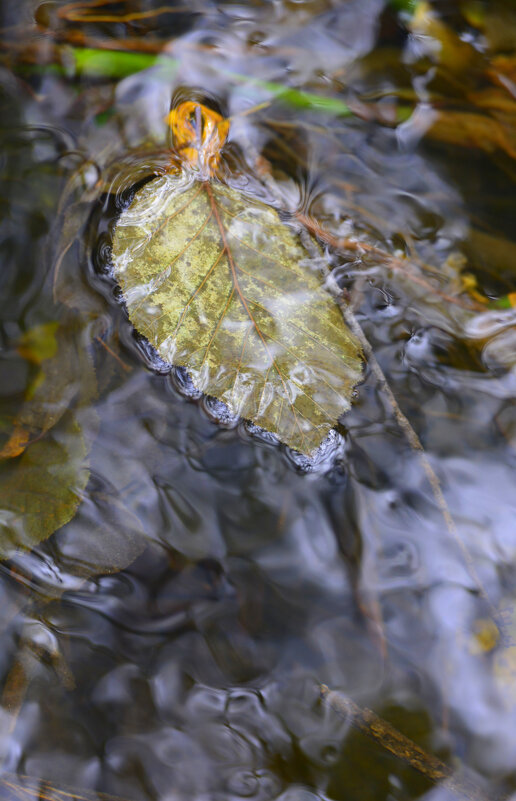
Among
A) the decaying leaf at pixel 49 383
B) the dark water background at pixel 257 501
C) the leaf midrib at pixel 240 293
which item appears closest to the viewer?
the leaf midrib at pixel 240 293

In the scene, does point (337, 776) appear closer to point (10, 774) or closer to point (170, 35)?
point (10, 774)

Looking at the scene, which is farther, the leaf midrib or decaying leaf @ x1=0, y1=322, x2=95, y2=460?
decaying leaf @ x1=0, y1=322, x2=95, y2=460

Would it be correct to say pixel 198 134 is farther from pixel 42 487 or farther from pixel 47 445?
pixel 42 487

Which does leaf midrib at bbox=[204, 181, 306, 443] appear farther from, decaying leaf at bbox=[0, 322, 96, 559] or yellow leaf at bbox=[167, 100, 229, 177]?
decaying leaf at bbox=[0, 322, 96, 559]

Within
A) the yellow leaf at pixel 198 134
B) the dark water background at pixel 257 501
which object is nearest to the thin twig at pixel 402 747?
the dark water background at pixel 257 501

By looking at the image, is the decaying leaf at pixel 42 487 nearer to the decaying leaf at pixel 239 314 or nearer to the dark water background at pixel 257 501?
the dark water background at pixel 257 501

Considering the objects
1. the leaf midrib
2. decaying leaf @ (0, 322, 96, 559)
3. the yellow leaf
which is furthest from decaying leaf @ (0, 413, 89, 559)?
the yellow leaf

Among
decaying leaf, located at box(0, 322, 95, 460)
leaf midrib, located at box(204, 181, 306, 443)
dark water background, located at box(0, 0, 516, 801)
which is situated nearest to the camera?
leaf midrib, located at box(204, 181, 306, 443)
